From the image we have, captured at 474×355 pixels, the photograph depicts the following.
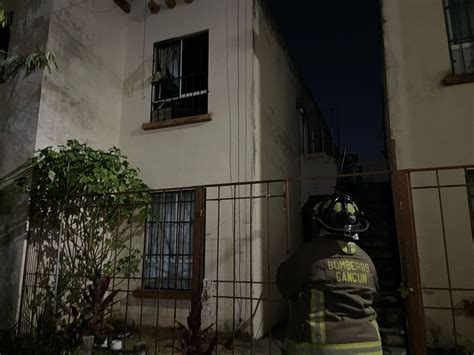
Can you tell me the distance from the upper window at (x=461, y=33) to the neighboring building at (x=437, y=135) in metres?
0.01

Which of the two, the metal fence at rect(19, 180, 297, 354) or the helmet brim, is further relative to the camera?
the metal fence at rect(19, 180, 297, 354)

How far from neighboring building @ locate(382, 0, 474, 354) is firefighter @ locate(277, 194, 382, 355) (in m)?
2.24

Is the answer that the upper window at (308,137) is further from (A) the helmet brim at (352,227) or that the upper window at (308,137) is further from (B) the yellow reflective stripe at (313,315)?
(B) the yellow reflective stripe at (313,315)

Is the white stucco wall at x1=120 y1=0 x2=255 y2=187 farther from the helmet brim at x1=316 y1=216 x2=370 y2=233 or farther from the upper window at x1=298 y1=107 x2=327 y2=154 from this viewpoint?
the upper window at x1=298 y1=107 x2=327 y2=154

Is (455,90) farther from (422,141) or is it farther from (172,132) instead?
(172,132)

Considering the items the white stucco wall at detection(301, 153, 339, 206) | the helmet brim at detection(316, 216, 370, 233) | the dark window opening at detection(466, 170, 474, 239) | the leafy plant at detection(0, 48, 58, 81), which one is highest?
the leafy plant at detection(0, 48, 58, 81)

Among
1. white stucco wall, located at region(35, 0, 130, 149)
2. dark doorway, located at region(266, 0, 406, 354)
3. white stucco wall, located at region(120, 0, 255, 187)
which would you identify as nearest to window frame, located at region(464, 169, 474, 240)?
dark doorway, located at region(266, 0, 406, 354)

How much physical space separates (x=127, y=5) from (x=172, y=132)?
334 cm

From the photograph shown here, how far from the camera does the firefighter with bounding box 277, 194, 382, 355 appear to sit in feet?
7.50

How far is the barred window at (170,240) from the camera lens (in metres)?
6.03

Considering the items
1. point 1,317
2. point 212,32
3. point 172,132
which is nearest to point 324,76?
point 212,32

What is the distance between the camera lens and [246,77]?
6320mm

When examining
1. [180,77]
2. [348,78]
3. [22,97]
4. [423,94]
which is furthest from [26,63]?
[348,78]

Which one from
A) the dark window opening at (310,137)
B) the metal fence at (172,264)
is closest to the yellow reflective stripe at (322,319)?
the metal fence at (172,264)
